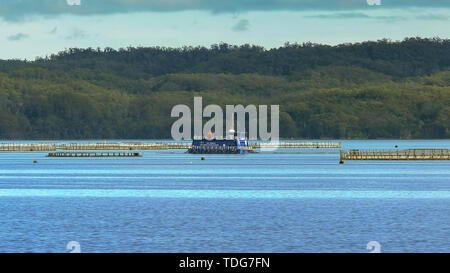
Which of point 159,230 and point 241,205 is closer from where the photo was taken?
point 159,230

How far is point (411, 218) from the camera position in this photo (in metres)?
62.5

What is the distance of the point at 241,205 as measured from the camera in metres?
74.9

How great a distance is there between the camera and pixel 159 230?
54.9 meters
